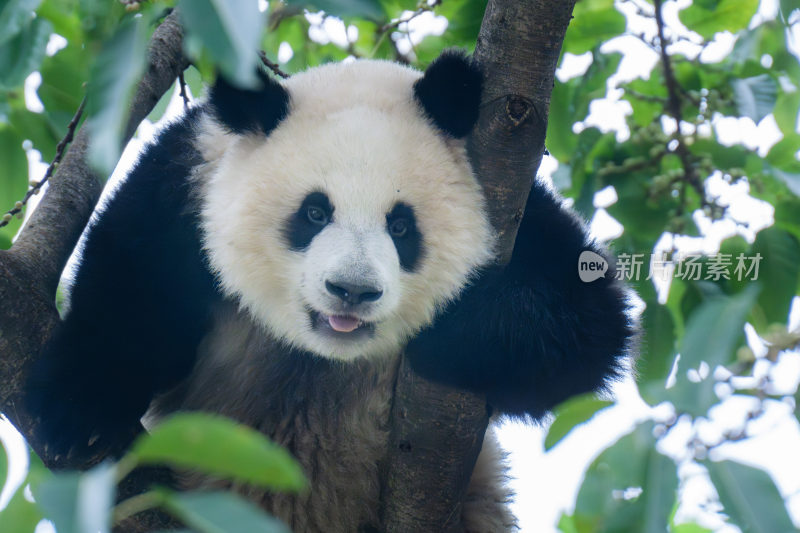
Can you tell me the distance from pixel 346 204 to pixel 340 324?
0.41 meters

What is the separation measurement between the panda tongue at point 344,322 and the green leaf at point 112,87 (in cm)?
159

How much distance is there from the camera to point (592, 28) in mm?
3863

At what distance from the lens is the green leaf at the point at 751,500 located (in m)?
1.31

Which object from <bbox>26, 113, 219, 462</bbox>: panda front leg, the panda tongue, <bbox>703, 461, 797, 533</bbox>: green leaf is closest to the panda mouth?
the panda tongue

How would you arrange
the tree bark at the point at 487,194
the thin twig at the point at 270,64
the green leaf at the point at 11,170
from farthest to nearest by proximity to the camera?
the thin twig at the point at 270,64 < the green leaf at the point at 11,170 < the tree bark at the point at 487,194

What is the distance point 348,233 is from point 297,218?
25 cm

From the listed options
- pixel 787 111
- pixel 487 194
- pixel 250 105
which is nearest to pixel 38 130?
pixel 250 105

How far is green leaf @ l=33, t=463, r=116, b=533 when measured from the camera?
0.98m

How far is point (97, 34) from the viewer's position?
1797 millimetres

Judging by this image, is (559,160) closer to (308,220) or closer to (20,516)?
(308,220)

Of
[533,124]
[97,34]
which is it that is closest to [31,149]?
[97,34]

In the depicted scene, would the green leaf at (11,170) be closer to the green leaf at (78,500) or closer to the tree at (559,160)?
the tree at (559,160)

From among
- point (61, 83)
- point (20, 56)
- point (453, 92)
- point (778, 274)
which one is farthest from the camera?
point (61, 83)
